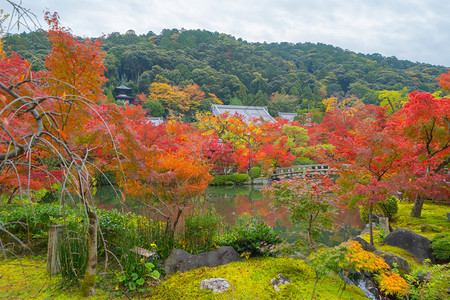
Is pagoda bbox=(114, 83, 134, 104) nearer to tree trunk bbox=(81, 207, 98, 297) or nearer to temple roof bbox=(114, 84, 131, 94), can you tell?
temple roof bbox=(114, 84, 131, 94)

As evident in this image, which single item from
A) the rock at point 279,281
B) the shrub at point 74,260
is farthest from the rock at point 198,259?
the shrub at point 74,260

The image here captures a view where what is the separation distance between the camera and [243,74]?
3672 cm

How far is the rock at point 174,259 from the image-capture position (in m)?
3.33

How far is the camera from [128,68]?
103 ft

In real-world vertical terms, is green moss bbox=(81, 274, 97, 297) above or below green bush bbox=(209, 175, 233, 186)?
above

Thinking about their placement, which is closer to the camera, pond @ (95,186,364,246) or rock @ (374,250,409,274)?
rock @ (374,250,409,274)

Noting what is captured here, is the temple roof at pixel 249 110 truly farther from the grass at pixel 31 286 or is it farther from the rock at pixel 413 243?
the grass at pixel 31 286

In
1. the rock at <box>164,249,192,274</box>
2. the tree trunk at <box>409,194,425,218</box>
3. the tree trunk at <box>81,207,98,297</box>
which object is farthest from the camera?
the tree trunk at <box>409,194,425,218</box>

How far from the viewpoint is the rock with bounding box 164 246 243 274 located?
337cm

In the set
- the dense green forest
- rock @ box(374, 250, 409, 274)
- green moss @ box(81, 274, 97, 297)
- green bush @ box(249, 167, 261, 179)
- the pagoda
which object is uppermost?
the dense green forest

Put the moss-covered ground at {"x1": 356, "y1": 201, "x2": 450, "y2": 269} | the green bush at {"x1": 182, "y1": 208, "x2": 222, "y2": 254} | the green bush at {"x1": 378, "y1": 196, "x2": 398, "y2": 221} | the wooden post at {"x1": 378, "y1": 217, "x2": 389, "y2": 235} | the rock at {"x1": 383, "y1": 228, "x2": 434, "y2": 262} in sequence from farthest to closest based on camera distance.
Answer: the green bush at {"x1": 378, "y1": 196, "x2": 398, "y2": 221}, the wooden post at {"x1": 378, "y1": 217, "x2": 389, "y2": 235}, the moss-covered ground at {"x1": 356, "y1": 201, "x2": 450, "y2": 269}, the rock at {"x1": 383, "y1": 228, "x2": 434, "y2": 262}, the green bush at {"x1": 182, "y1": 208, "x2": 222, "y2": 254}

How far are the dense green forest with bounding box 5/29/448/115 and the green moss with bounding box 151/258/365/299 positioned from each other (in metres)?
23.3

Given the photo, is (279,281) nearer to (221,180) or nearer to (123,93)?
(221,180)

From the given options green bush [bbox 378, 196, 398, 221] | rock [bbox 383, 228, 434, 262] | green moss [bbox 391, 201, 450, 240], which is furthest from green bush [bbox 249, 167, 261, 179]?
rock [bbox 383, 228, 434, 262]
